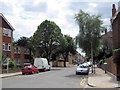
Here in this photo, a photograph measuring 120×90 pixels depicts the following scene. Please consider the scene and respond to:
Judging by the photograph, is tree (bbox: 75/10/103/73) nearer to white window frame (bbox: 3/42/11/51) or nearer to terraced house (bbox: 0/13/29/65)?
terraced house (bbox: 0/13/29/65)

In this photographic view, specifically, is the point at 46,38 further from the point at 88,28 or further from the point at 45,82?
the point at 45,82

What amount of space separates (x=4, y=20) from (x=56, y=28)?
2061 centimetres

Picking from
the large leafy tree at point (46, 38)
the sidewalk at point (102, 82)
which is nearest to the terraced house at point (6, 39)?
the large leafy tree at point (46, 38)

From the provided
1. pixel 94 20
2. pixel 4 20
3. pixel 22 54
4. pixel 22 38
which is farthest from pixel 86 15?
pixel 22 38

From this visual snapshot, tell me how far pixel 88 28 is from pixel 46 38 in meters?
39.3

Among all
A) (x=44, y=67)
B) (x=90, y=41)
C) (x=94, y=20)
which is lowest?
(x=44, y=67)

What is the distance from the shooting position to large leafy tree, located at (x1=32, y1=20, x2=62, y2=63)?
7912cm

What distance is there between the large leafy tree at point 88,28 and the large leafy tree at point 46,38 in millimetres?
36918

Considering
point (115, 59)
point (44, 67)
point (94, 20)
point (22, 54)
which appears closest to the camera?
point (115, 59)

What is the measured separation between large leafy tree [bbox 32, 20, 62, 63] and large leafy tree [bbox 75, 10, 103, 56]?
36.9m

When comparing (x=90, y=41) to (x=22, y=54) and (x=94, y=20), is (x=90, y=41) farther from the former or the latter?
(x=22, y=54)

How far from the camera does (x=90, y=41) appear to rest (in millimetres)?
41844

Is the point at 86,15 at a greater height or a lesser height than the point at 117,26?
greater

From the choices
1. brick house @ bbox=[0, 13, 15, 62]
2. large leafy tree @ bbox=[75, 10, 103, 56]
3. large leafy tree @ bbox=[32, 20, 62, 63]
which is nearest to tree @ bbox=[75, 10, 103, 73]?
large leafy tree @ bbox=[75, 10, 103, 56]
